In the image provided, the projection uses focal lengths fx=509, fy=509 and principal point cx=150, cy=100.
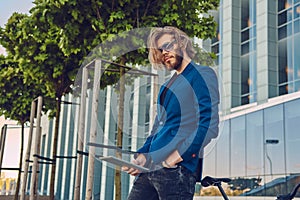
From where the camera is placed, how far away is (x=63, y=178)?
4588cm

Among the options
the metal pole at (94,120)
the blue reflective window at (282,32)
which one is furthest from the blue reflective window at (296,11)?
the metal pole at (94,120)

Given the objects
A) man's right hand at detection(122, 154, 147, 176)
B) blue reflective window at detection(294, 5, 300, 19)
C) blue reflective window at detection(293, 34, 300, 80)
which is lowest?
man's right hand at detection(122, 154, 147, 176)

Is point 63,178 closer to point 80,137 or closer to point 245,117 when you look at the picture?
point 245,117

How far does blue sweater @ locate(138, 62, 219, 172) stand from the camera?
233cm

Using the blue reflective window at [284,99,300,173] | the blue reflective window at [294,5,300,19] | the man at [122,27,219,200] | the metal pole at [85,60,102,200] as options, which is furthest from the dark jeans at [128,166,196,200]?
the blue reflective window at [294,5,300,19]

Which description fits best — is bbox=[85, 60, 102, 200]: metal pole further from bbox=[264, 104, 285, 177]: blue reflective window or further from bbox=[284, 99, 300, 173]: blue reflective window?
bbox=[264, 104, 285, 177]: blue reflective window

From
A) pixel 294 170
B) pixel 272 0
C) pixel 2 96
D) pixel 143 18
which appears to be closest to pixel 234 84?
pixel 272 0

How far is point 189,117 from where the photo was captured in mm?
2398

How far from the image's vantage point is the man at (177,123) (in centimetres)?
235

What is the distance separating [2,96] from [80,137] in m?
6.79

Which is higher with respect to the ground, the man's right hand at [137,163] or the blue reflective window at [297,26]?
the blue reflective window at [297,26]

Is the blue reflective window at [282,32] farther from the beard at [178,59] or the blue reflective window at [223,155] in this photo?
the beard at [178,59]

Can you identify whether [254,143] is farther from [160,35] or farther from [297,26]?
[160,35]

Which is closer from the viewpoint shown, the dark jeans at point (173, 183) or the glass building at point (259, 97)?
the dark jeans at point (173, 183)
